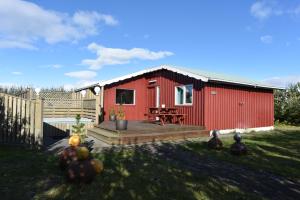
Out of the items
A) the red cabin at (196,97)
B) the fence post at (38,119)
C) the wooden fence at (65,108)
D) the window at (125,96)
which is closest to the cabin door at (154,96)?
the red cabin at (196,97)

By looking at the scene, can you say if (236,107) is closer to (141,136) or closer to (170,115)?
(170,115)

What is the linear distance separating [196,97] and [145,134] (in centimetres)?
371

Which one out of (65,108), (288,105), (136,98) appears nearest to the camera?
(65,108)

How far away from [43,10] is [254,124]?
12923 mm

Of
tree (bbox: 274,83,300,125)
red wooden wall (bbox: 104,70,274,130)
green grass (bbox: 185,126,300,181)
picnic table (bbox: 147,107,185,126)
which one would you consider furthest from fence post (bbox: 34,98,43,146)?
tree (bbox: 274,83,300,125)

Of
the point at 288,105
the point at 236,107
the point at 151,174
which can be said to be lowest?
the point at 151,174

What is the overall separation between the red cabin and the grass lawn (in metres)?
4.47

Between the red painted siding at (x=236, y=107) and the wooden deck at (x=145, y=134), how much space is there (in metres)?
1.05

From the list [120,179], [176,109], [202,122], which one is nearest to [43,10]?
[176,109]

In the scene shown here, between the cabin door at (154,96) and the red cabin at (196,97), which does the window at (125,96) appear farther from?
the cabin door at (154,96)

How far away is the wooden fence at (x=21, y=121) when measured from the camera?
7.82 m

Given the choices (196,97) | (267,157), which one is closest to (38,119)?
(267,157)

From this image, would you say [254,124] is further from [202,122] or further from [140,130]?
[140,130]

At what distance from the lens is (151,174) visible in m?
5.35
